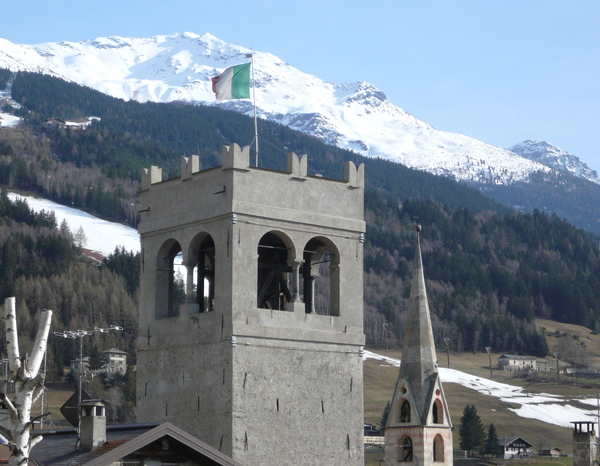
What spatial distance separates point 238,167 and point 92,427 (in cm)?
1585

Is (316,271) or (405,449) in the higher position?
(316,271)

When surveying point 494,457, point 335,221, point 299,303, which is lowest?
point 494,457

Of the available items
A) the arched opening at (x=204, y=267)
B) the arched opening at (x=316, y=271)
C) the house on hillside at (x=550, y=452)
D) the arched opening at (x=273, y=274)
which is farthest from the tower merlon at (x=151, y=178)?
the house on hillside at (x=550, y=452)

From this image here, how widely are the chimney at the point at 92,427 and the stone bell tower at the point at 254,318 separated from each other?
1073 cm

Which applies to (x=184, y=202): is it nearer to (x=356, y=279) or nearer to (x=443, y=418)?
(x=356, y=279)

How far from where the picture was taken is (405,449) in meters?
65.3

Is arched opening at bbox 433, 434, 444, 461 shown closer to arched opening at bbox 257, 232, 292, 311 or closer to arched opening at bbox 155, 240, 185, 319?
arched opening at bbox 257, 232, 292, 311

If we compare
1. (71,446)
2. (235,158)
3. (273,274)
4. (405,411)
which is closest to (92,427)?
(71,446)

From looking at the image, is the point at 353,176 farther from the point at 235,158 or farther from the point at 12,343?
the point at 12,343

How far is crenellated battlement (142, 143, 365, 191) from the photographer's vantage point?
47000 millimetres

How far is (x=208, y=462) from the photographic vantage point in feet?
113

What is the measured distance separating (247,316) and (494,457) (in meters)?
149

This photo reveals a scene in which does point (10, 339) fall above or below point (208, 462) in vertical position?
above

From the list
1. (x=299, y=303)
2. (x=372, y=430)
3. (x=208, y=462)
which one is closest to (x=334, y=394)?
(x=299, y=303)
